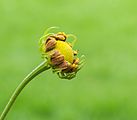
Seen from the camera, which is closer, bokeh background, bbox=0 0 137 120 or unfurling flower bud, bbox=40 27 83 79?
unfurling flower bud, bbox=40 27 83 79

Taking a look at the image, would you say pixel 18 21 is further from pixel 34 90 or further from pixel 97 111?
pixel 97 111

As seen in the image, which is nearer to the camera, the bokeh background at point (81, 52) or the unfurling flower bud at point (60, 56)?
the unfurling flower bud at point (60, 56)

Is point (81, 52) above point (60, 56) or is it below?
above

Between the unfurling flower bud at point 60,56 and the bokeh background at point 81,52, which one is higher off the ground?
the bokeh background at point 81,52

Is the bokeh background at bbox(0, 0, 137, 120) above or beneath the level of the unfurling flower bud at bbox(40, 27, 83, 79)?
above

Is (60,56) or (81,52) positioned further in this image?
(81,52)
